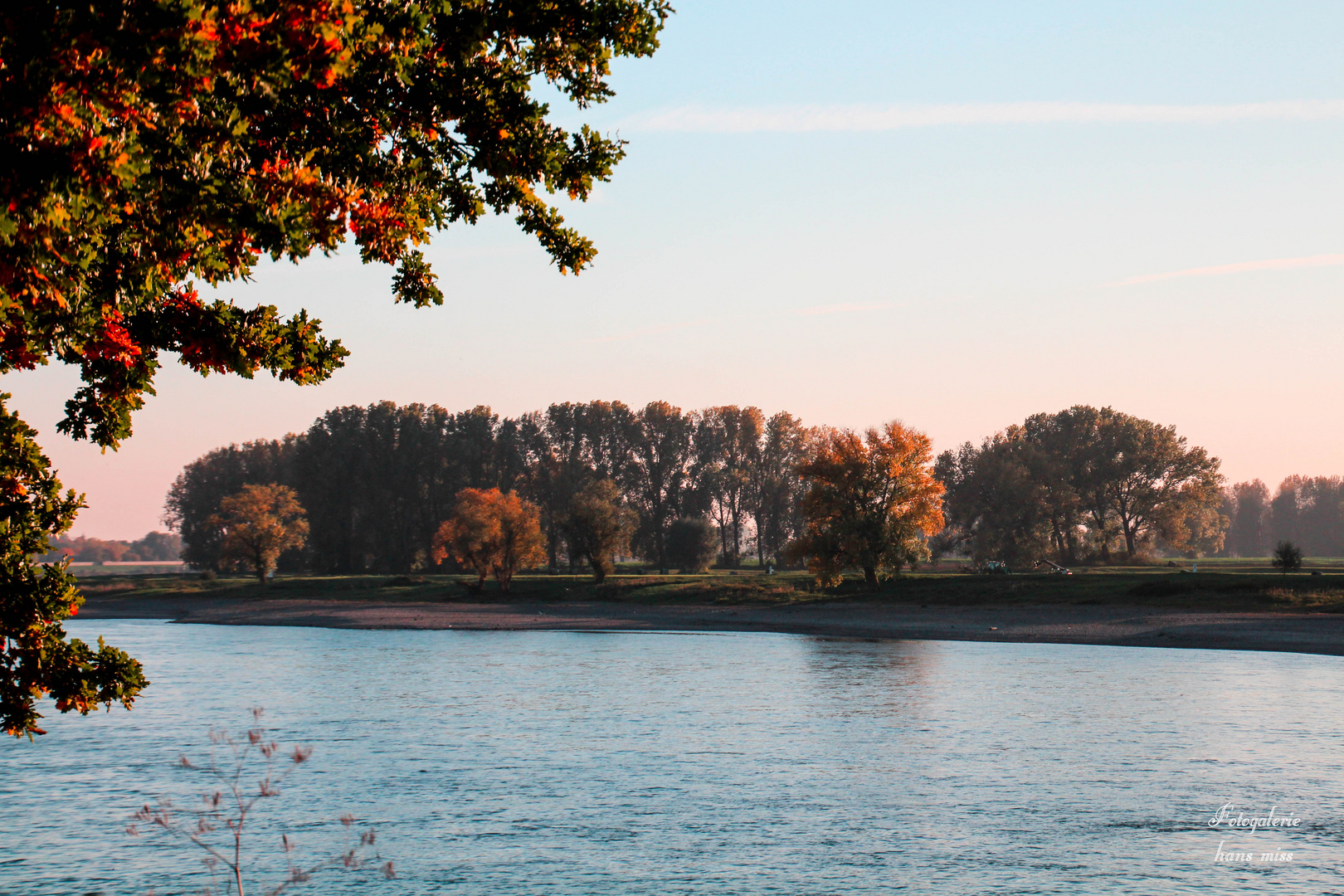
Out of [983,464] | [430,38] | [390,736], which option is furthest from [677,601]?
[430,38]

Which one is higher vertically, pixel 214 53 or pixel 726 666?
pixel 214 53

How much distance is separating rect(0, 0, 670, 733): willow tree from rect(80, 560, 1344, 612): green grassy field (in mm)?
57368

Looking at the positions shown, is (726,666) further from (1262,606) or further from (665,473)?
(665,473)

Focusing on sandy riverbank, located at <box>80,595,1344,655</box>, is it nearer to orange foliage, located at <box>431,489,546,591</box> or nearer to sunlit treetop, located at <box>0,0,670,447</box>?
orange foliage, located at <box>431,489,546,591</box>

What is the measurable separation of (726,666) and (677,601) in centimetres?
3475

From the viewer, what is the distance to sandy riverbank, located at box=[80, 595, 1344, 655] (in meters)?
50.5

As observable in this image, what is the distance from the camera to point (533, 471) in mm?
139250

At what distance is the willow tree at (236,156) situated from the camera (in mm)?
6711

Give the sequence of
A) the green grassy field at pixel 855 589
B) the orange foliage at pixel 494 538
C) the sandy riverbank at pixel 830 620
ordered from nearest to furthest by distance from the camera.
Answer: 1. the sandy riverbank at pixel 830 620
2. the green grassy field at pixel 855 589
3. the orange foliage at pixel 494 538

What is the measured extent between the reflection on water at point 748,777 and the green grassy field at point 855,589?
19.3 m

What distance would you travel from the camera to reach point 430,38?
392 inches

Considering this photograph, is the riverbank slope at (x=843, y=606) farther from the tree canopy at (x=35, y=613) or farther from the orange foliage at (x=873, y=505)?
the tree canopy at (x=35, y=613)

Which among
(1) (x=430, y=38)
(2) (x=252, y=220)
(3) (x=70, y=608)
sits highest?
(1) (x=430, y=38)

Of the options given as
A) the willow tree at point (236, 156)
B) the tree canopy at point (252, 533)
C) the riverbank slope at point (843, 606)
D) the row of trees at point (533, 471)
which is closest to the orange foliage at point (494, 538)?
the riverbank slope at point (843, 606)
